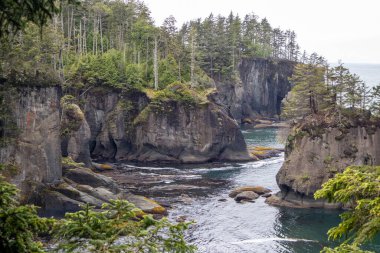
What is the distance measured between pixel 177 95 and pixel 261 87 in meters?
54.8

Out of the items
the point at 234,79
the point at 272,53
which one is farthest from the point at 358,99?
the point at 272,53

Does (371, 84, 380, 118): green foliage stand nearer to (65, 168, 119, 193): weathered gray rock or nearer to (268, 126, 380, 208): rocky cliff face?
(268, 126, 380, 208): rocky cliff face

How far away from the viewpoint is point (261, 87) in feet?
405

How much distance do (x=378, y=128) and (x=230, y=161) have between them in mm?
27500

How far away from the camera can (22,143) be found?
39875mm

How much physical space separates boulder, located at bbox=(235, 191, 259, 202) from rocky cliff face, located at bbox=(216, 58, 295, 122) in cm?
6347

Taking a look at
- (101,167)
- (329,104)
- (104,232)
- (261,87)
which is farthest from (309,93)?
(261,87)

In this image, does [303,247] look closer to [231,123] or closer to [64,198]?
[64,198]

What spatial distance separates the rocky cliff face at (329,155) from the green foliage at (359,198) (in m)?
41.5

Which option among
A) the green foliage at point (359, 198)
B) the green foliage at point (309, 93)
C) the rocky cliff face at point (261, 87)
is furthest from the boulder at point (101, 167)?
the green foliage at point (359, 198)

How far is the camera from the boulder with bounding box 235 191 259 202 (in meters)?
49.1

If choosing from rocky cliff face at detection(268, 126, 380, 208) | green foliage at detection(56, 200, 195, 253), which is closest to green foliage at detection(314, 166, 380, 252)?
green foliage at detection(56, 200, 195, 253)

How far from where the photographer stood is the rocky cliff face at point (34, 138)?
1538 inches

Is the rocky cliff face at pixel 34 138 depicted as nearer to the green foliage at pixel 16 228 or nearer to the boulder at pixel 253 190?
the boulder at pixel 253 190
